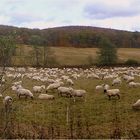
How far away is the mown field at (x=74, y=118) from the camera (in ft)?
49.2

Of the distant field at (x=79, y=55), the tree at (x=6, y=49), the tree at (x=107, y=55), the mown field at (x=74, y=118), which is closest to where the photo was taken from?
the tree at (x=6, y=49)

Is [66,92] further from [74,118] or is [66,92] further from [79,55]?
[79,55]

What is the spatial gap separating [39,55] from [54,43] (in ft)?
127

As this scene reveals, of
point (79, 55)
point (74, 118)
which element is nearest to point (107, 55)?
point (79, 55)

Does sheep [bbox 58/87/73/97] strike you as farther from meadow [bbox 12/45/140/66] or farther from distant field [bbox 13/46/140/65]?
distant field [bbox 13/46/140/65]

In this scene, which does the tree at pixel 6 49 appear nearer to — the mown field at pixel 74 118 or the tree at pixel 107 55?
the mown field at pixel 74 118

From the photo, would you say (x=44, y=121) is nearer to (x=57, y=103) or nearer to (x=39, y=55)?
(x=57, y=103)

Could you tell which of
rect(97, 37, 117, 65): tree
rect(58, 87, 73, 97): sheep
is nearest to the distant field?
rect(97, 37, 117, 65): tree

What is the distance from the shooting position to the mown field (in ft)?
49.2

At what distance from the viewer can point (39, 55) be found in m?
95.2

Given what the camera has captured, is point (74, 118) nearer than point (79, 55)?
Yes

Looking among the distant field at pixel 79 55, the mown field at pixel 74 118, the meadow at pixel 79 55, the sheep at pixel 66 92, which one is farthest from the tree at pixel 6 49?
the distant field at pixel 79 55

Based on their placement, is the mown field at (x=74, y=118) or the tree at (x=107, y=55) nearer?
the mown field at (x=74, y=118)

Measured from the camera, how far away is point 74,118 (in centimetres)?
1891
